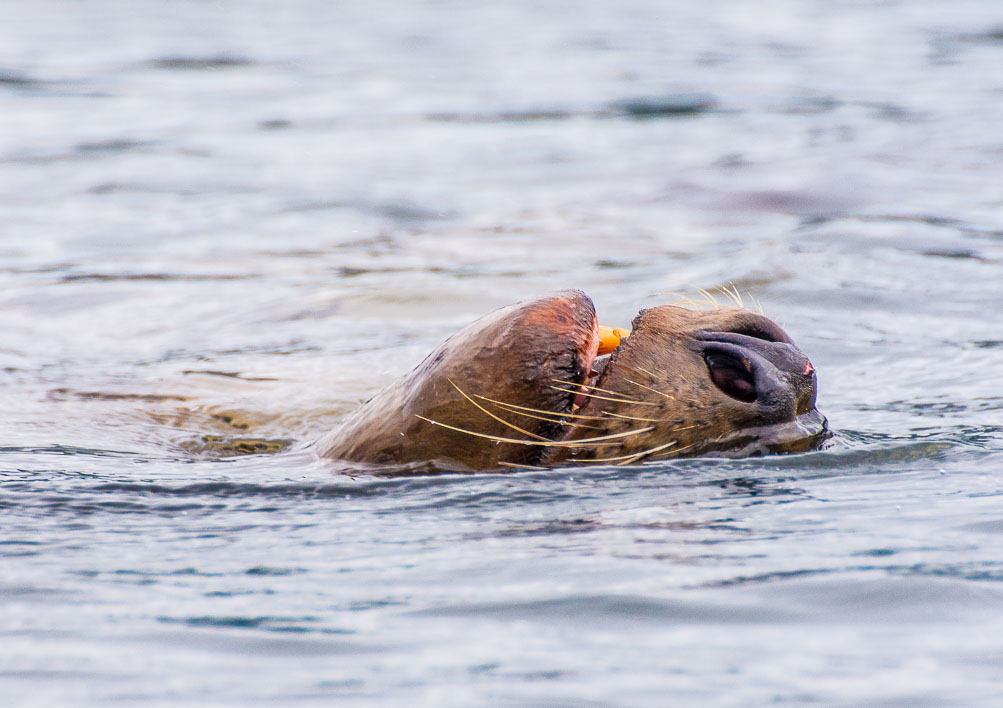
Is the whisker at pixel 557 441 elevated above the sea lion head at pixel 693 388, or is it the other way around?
the sea lion head at pixel 693 388

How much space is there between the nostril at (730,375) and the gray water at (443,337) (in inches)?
9.2

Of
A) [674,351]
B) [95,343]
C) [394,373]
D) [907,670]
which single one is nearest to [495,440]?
[674,351]

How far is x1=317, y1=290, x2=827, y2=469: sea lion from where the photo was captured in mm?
3377

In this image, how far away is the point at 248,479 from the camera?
3.87 meters

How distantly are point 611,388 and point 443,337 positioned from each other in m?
2.92

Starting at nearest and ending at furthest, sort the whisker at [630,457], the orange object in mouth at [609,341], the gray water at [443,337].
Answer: the gray water at [443,337] → the whisker at [630,457] → the orange object in mouth at [609,341]

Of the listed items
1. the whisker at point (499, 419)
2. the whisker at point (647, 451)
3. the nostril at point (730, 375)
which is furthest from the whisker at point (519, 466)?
the nostril at point (730, 375)

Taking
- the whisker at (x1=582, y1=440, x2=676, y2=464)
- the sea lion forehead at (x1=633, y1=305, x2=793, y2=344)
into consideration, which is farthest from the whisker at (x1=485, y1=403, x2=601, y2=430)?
the sea lion forehead at (x1=633, y1=305, x2=793, y2=344)

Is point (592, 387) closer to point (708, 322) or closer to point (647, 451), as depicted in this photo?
point (647, 451)

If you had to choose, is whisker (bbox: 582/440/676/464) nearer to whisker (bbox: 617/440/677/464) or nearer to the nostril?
whisker (bbox: 617/440/677/464)

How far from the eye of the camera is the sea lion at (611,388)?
338 centimetres

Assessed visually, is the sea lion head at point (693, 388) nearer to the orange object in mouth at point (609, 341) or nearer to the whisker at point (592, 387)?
the whisker at point (592, 387)

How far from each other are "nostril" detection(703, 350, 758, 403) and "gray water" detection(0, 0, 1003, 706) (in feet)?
0.76

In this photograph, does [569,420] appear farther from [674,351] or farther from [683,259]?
[683,259]
